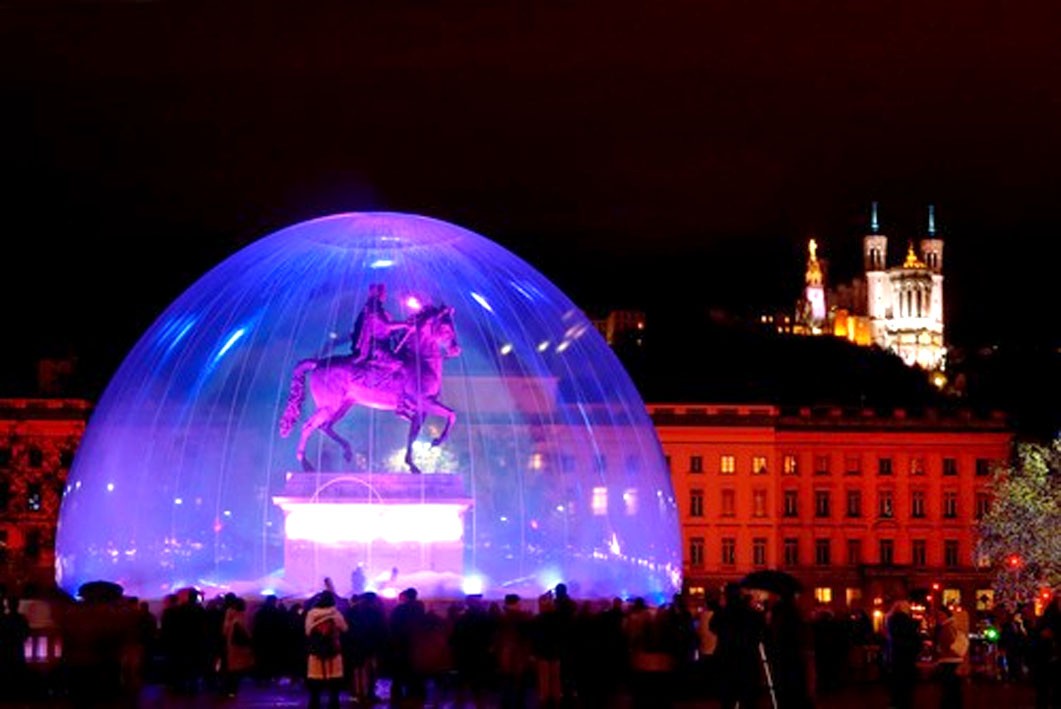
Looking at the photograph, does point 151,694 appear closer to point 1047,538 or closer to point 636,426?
point 636,426

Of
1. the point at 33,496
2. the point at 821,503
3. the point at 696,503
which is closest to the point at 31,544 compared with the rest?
the point at 33,496

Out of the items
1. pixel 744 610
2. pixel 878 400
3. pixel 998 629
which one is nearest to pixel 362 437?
pixel 998 629

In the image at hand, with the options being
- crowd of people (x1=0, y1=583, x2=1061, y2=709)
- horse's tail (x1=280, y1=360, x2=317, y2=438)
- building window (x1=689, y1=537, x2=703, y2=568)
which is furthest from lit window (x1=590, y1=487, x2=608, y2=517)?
building window (x1=689, y1=537, x2=703, y2=568)

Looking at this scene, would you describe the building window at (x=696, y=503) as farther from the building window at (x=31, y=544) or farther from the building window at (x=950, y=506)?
the building window at (x=31, y=544)

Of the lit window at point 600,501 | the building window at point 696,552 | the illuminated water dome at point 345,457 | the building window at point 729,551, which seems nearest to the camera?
the illuminated water dome at point 345,457

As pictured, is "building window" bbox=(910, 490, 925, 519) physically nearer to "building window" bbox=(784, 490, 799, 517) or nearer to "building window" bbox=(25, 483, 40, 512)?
"building window" bbox=(784, 490, 799, 517)

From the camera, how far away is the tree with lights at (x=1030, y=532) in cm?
6788

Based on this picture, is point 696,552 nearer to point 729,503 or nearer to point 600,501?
point 729,503

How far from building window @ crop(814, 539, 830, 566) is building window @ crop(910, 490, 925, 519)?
4544mm

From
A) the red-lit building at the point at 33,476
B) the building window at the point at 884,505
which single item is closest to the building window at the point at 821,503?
the building window at the point at 884,505

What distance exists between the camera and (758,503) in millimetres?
109625

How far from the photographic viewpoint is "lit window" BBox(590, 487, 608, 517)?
38.8 metres

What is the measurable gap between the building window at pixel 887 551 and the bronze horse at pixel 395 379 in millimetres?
79315

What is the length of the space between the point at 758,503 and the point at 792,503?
92.2 inches
